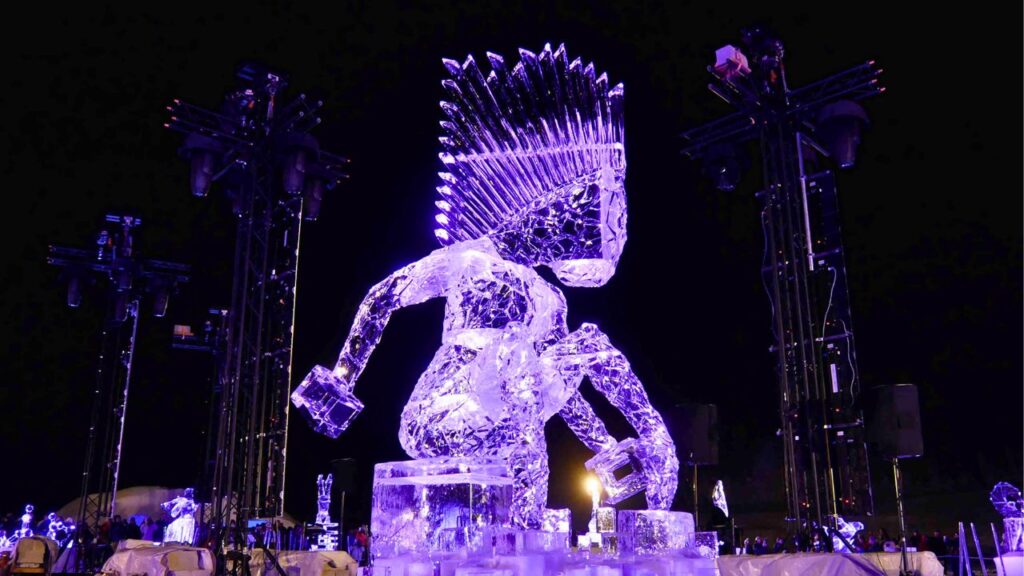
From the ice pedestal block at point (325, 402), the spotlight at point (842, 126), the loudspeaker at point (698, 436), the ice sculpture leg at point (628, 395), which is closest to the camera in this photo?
the ice pedestal block at point (325, 402)

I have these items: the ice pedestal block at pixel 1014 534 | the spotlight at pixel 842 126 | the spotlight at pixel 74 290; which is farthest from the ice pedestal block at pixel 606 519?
the spotlight at pixel 74 290

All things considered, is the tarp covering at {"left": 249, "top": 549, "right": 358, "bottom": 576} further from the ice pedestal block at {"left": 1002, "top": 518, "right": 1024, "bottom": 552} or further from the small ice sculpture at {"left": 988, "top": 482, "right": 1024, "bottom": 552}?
the ice pedestal block at {"left": 1002, "top": 518, "right": 1024, "bottom": 552}

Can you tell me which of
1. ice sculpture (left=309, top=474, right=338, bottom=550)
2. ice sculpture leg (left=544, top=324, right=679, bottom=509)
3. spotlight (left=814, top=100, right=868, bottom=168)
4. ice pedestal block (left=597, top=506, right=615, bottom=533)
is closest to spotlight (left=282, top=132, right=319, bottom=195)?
ice sculpture leg (left=544, top=324, right=679, bottom=509)

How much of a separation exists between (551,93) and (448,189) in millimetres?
1154

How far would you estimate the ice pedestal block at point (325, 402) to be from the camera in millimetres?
6266

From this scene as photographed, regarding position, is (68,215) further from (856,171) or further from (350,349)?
(856,171)

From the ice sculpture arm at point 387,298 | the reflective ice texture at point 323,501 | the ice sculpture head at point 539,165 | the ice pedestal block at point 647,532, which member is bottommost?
the ice pedestal block at point 647,532

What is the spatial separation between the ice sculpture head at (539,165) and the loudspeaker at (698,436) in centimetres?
142

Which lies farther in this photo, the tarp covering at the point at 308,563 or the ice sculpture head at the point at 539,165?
the tarp covering at the point at 308,563

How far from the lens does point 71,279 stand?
39.2 feet

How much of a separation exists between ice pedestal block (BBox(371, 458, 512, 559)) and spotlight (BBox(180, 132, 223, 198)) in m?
3.37

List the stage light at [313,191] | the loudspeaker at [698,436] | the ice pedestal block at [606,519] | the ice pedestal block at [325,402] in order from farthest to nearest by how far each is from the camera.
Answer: the stage light at [313,191] < the loudspeaker at [698,436] < the ice pedestal block at [606,519] < the ice pedestal block at [325,402]

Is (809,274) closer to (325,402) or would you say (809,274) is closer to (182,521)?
(325,402)

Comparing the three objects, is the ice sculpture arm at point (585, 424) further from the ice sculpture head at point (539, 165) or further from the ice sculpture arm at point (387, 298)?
the ice sculpture arm at point (387, 298)
